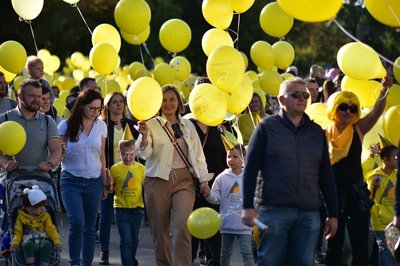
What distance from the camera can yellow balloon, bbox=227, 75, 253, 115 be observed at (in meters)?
11.4

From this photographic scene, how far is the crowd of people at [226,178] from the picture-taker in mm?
8742

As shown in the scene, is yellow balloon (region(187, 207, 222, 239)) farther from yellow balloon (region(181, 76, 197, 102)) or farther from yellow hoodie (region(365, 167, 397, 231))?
yellow balloon (region(181, 76, 197, 102))

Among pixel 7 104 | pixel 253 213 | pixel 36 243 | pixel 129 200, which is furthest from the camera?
pixel 7 104

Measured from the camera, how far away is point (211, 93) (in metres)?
11.0

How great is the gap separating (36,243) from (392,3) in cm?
386

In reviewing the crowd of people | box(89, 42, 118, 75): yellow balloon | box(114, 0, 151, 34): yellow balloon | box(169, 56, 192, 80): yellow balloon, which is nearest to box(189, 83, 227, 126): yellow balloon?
the crowd of people

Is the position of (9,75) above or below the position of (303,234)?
above

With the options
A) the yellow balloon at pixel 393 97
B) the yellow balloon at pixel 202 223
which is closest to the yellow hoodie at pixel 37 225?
the yellow balloon at pixel 202 223

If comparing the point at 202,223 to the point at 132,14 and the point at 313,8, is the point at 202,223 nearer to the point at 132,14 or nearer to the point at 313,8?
the point at 313,8

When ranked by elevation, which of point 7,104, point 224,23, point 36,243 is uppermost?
point 224,23

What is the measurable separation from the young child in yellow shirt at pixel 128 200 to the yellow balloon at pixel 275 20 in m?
2.75

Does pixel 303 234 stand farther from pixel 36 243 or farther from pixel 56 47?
pixel 56 47

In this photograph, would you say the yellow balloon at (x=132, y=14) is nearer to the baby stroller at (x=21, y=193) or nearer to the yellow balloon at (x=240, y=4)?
the yellow balloon at (x=240, y=4)

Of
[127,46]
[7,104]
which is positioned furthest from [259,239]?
[127,46]
